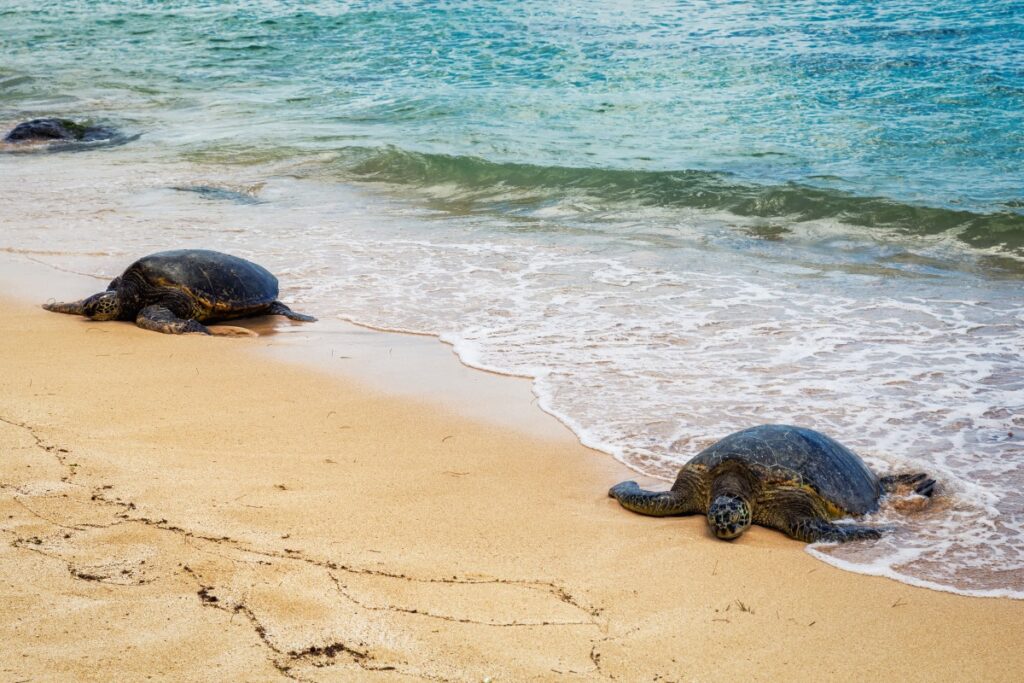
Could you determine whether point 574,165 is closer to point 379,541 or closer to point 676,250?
point 676,250

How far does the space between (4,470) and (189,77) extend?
18771 millimetres

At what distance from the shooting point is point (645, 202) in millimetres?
11297

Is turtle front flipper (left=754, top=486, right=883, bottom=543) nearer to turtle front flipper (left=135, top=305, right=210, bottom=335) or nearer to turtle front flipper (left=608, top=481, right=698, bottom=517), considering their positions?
turtle front flipper (left=608, top=481, right=698, bottom=517)

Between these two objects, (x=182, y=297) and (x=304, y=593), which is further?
(x=182, y=297)

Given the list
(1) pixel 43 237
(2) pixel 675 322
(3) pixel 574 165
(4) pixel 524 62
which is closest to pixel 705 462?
(2) pixel 675 322

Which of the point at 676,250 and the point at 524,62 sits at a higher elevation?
the point at 524,62

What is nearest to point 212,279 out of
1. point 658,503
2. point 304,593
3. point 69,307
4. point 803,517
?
point 69,307

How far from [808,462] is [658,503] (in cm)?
67

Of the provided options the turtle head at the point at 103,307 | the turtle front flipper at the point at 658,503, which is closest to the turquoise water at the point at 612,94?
the turtle head at the point at 103,307

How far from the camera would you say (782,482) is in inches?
162

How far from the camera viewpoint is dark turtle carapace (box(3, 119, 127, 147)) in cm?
1524

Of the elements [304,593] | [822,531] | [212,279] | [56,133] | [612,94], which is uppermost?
[612,94]

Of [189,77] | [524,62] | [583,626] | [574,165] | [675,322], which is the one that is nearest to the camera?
[583,626]

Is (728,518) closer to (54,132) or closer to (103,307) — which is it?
(103,307)
